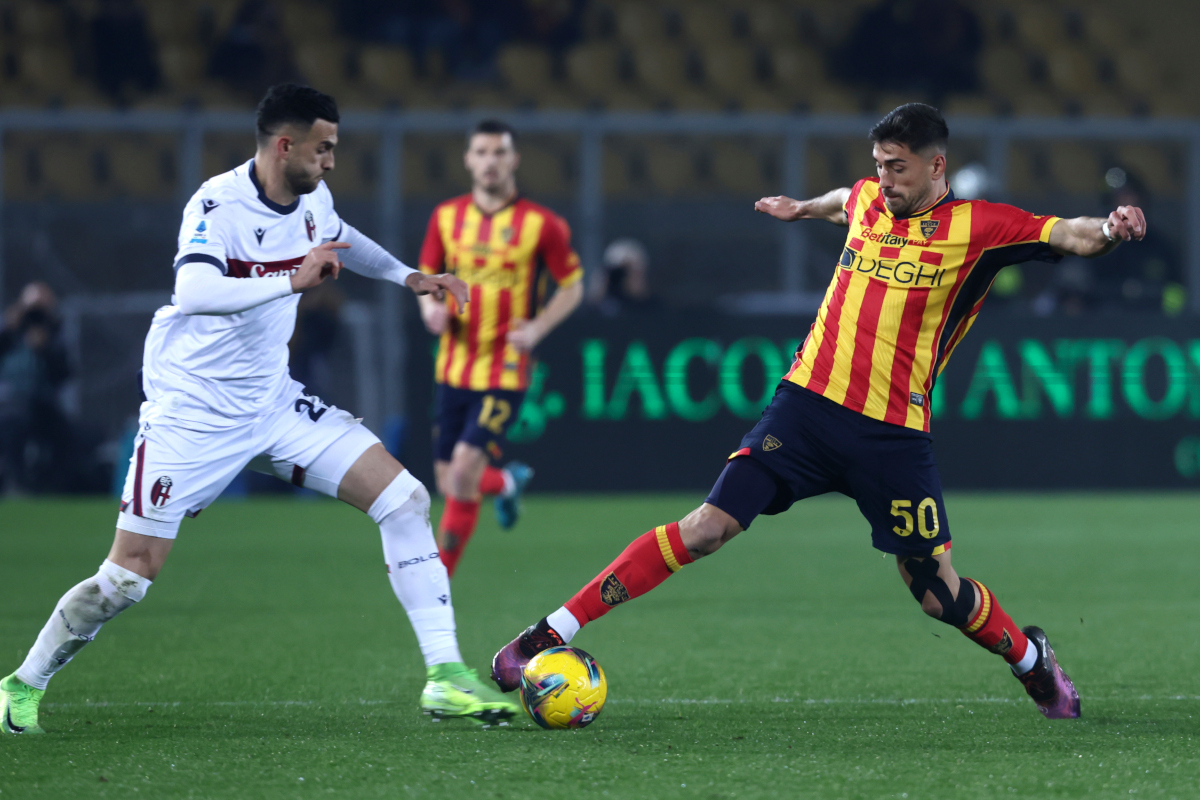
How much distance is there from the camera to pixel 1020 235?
463 centimetres

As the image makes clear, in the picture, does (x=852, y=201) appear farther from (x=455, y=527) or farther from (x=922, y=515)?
(x=455, y=527)

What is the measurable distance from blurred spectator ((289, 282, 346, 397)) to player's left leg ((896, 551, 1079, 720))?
878 cm

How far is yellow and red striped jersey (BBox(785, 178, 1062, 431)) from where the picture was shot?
4.69 metres

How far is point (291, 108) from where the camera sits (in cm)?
462

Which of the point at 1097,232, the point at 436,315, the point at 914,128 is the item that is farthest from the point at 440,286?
the point at 436,315

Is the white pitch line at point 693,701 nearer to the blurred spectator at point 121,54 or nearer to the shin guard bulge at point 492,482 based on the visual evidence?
the shin guard bulge at point 492,482

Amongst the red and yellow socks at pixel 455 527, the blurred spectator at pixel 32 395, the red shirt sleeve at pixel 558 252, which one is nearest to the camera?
the red and yellow socks at pixel 455 527

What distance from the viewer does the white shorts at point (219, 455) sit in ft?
14.9

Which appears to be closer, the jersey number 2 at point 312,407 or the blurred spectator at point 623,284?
the jersey number 2 at point 312,407

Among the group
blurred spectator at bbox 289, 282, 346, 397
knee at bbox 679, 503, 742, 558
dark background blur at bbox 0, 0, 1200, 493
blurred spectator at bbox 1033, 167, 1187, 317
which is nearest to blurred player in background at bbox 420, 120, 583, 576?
knee at bbox 679, 503, 742, 558

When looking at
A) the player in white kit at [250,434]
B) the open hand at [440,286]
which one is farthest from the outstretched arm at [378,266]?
the player in white kit at [250,434]

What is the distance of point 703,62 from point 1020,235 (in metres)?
13.8

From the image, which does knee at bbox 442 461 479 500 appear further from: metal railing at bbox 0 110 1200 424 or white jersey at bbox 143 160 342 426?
metal railing at bbox 0 110 1200 424

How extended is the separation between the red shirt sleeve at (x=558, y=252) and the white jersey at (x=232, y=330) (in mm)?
3109
